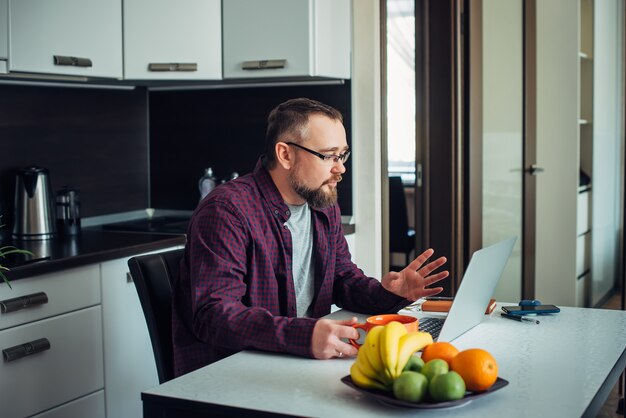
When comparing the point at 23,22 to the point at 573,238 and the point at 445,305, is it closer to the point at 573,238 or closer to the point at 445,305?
the point at 445,305

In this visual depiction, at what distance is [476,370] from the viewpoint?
1426 mm

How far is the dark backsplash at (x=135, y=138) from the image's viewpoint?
3213 millimetres

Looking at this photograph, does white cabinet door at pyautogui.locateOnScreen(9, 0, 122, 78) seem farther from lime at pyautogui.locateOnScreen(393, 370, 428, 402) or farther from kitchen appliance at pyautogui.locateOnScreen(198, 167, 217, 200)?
lime at pyautogui.locateOnScreen(393, 370, 428, 402)

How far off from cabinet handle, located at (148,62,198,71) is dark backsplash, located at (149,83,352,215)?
428 millimetres

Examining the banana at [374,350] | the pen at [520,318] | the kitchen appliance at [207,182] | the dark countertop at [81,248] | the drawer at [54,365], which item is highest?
the kitchen appliance at [207,182]

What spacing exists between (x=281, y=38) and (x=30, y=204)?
3.70 feet

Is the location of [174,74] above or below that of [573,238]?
above

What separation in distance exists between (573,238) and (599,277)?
0.65 metres

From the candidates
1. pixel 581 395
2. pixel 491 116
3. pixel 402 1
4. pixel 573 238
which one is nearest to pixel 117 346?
pixel 581 395

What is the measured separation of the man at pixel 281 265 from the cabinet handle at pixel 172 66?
114cm

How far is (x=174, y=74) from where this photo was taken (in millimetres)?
3316

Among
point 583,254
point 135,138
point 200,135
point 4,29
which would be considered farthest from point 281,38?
point 583,254

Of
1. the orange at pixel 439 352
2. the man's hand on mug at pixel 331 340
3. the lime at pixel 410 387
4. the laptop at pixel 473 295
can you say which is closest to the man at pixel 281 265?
the man's hand on mug at pixel 331 340

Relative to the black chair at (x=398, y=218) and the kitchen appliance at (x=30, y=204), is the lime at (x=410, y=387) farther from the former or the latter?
the black chair at (x=398, y=218)
